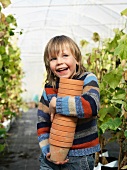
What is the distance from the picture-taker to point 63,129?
1681 mm

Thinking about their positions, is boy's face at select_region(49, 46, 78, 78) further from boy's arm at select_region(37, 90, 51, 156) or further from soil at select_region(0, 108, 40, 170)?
soil at select_region(0, 108, 40, 170)

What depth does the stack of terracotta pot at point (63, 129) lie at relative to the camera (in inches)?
66.2

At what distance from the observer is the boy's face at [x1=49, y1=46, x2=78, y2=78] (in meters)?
1.74

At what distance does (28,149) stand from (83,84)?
3.74 meters

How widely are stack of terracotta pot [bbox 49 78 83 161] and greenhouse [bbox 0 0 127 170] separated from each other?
0.08 ft

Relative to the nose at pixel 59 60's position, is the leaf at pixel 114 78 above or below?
below

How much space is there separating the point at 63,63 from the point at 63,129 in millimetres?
323

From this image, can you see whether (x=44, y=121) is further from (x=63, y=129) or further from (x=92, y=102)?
(x=92, y=102)

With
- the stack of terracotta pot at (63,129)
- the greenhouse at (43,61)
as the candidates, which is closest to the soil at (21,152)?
the greenhouse at (43,61)

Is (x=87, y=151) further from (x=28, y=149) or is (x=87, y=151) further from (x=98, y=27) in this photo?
(x=98, y=27)

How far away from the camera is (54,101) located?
1.68 meters

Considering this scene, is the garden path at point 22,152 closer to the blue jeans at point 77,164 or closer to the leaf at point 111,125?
the leaf at point 111,125

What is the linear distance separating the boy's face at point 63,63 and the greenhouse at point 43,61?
0.10 meters

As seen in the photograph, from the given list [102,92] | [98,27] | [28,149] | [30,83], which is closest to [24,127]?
[28,149]
